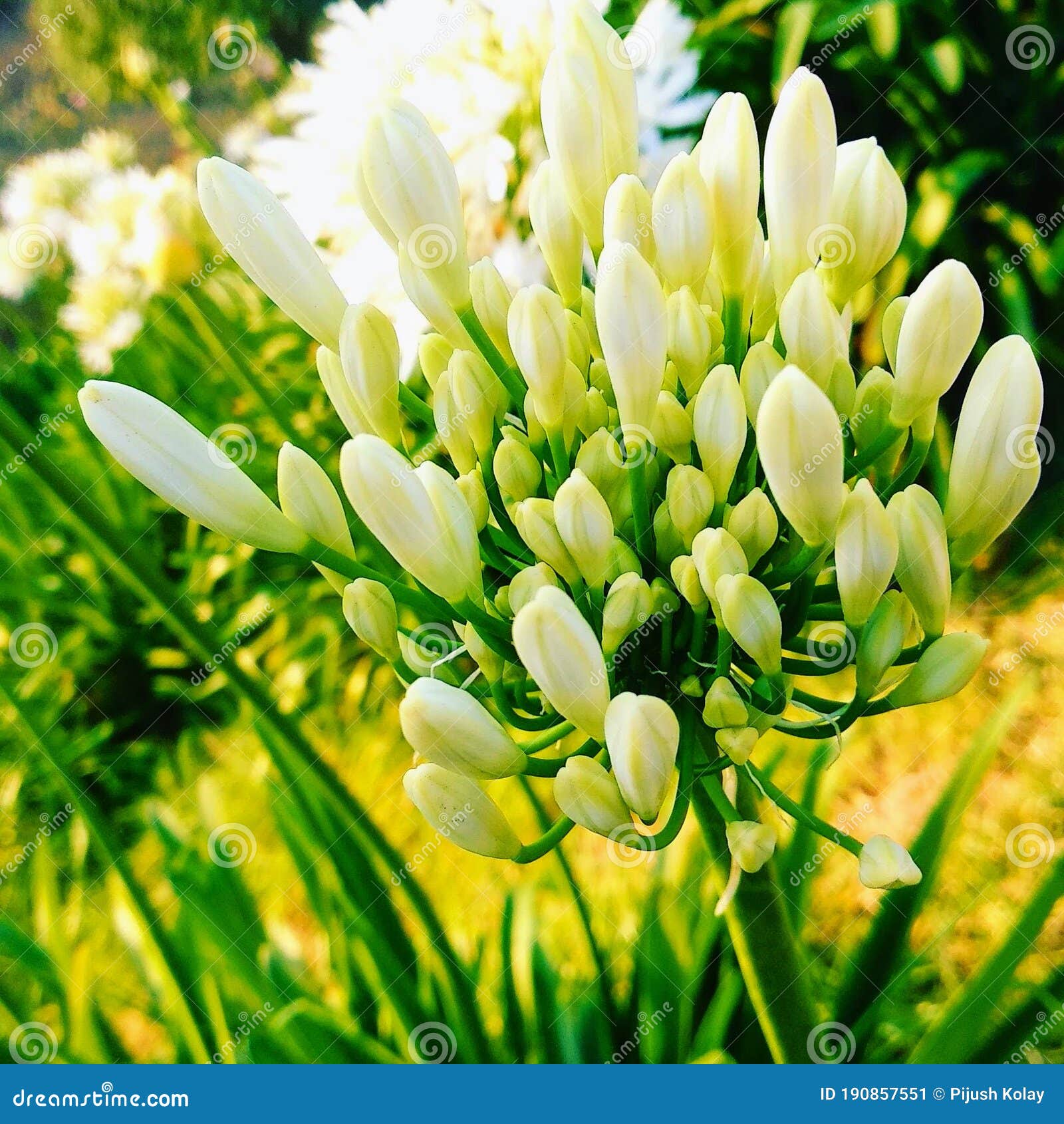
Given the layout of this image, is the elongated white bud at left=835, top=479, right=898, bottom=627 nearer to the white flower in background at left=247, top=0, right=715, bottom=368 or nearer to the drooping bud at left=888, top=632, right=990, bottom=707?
the drooping bud at left=888, top=632, right=990, bottom=707

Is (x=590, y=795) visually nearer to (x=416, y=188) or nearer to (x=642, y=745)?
(x=642, y=745)

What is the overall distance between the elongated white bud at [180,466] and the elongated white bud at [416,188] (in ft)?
0.34

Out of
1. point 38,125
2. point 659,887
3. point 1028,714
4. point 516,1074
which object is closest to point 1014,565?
point 1028,714

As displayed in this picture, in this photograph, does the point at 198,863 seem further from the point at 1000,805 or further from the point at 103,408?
the point at 1000,805

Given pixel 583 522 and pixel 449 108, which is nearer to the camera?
pixel 583 522

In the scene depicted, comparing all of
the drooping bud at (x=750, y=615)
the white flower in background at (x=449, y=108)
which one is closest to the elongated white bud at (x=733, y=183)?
the drooping bud at (x=750, y=615)

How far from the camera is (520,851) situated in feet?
→ 1.09

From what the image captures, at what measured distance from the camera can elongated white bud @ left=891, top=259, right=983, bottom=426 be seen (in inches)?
12.2

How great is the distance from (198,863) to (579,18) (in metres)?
0.52

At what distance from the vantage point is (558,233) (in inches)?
14.4

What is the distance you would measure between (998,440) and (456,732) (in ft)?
0.67

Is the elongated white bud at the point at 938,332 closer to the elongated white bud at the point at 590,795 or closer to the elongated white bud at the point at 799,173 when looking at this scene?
the elongated white bud at the point at 799,173

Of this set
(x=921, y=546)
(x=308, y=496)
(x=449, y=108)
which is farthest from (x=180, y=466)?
(x=449, y=108)

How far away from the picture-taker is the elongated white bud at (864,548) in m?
0.29
